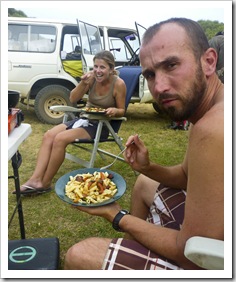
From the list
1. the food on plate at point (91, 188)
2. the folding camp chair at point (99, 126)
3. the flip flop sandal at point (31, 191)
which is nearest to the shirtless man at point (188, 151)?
the food on plate at point (91, 188)

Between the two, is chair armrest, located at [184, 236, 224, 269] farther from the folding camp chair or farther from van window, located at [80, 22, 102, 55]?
van window, located at [80, 22, 102, 55]

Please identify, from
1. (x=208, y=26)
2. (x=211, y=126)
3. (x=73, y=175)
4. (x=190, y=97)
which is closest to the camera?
(x=211, y=126)

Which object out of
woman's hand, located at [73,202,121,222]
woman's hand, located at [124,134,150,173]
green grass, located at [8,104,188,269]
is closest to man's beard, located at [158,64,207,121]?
woman's hand, located at [124,134,150,173]

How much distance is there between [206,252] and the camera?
0.83 meters

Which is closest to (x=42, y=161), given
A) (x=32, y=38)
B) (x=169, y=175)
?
(x=169, y=175)

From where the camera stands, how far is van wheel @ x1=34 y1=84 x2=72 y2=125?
5164 millimetres

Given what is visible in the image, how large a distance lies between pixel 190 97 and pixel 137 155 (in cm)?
53

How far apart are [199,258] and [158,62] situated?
0.67 meters

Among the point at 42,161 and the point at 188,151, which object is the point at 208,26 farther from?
the point at 42,161

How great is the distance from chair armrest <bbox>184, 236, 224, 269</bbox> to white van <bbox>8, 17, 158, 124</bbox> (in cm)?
435

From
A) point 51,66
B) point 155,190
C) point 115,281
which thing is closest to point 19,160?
point 155,190

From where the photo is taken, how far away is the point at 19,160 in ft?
5.79

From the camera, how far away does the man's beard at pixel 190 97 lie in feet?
3.50
